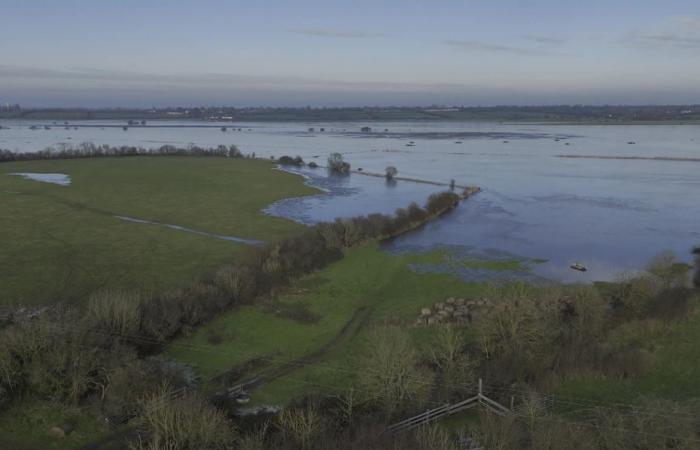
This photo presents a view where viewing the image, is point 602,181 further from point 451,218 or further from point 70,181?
point 70,181

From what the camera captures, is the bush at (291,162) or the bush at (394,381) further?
the bush at (291,162)

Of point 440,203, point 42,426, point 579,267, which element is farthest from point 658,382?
point 440,203

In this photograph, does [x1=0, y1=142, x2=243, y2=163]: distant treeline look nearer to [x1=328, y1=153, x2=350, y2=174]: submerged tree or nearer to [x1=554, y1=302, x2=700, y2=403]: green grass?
[x1=328, y1=153, x2=350, y2=174]: submerged tree

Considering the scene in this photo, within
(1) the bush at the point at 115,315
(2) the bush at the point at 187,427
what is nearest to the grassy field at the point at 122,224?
(1) the bush at the point at 115,315

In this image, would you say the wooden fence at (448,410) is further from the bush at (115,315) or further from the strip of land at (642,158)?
the strip of land at (642,158)

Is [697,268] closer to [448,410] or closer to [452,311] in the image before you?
[452,311]

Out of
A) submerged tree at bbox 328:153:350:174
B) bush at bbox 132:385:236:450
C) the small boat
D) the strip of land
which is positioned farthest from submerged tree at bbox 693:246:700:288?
the strip of land
